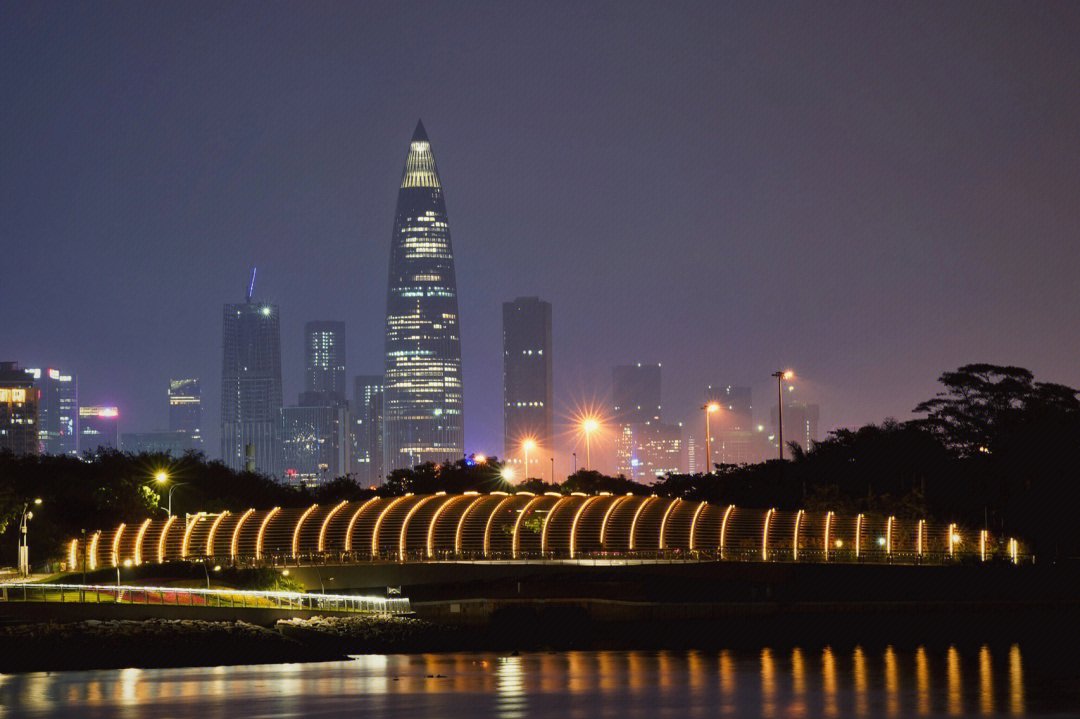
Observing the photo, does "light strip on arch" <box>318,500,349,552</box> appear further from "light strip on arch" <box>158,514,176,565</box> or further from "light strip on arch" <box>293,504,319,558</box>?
"light strip on arch" <box>158,514,176,565</box>

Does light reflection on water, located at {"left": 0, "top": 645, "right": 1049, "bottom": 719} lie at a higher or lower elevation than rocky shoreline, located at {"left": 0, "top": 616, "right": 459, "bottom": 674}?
lower

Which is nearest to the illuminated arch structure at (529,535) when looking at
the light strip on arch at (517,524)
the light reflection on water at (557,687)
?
the light strip on arch at (517,524)

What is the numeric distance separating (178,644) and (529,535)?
1861 inches

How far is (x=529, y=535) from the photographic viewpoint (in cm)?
10862

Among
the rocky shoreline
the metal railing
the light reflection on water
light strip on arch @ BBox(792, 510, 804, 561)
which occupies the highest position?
light strip on arch @ BBox(792, 510, 804, 561)

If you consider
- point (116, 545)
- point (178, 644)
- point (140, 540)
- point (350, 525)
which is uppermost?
point (350, 525)

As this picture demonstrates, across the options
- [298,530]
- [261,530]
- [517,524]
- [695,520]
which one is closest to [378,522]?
[298,530]

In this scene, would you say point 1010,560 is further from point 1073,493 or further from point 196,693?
point 196,693

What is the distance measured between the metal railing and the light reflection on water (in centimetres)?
1139

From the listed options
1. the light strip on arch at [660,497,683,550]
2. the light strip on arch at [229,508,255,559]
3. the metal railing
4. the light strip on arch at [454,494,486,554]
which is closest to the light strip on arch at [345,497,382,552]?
the light strip on arch at [454,494,486,554]

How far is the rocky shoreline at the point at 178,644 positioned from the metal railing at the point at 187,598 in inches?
189

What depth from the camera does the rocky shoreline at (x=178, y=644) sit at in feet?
198

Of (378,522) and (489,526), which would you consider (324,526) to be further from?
(489,526)

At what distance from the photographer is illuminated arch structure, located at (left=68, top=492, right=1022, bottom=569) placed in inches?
4092
